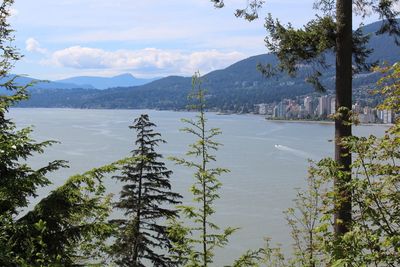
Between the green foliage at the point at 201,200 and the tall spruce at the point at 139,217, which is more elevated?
the green foliage at the point at 201,200

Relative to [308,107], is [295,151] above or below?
below

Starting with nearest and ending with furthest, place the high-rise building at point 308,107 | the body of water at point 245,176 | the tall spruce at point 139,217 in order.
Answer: the tall spruce at point 139,217 → the body of water at point 245,176 → the high-rise building at point 308,107

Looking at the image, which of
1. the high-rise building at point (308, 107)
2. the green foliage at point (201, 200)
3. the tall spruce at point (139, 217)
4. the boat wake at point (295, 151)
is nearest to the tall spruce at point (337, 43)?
the green foliage at point (201, 200)

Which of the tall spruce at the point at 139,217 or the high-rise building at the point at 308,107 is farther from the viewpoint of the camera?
the high-rise building at the point at 308,107

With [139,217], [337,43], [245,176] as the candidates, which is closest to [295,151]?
[245,176]

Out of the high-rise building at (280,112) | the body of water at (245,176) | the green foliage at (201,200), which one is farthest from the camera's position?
the high-rise building at (280,112)

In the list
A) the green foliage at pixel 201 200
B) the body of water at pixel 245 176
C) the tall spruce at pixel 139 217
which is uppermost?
the green foliage at pixel 201 200

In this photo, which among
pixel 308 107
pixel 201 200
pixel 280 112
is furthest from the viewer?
pixel 280 112

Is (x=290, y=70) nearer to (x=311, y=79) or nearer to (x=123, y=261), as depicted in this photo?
(x=311, y=79)

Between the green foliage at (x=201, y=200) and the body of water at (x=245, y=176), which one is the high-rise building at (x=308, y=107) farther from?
the green foliage at (x=201, y=200)

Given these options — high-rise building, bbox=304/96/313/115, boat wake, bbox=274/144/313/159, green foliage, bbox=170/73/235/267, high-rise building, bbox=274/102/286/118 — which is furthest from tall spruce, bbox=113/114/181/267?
high-rise building, bbox=274/102/286/118

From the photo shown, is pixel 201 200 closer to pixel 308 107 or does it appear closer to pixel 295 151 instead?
pixel 295 151

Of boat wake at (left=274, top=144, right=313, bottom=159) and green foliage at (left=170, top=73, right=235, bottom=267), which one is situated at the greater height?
green foliage at (left=170, top=73, right=235, bottom=267)

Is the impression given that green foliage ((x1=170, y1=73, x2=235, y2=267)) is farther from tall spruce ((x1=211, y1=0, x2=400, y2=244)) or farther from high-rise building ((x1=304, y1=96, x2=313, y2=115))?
high-rise building ((x1=304, y1=96, x2=313, y2=115))
